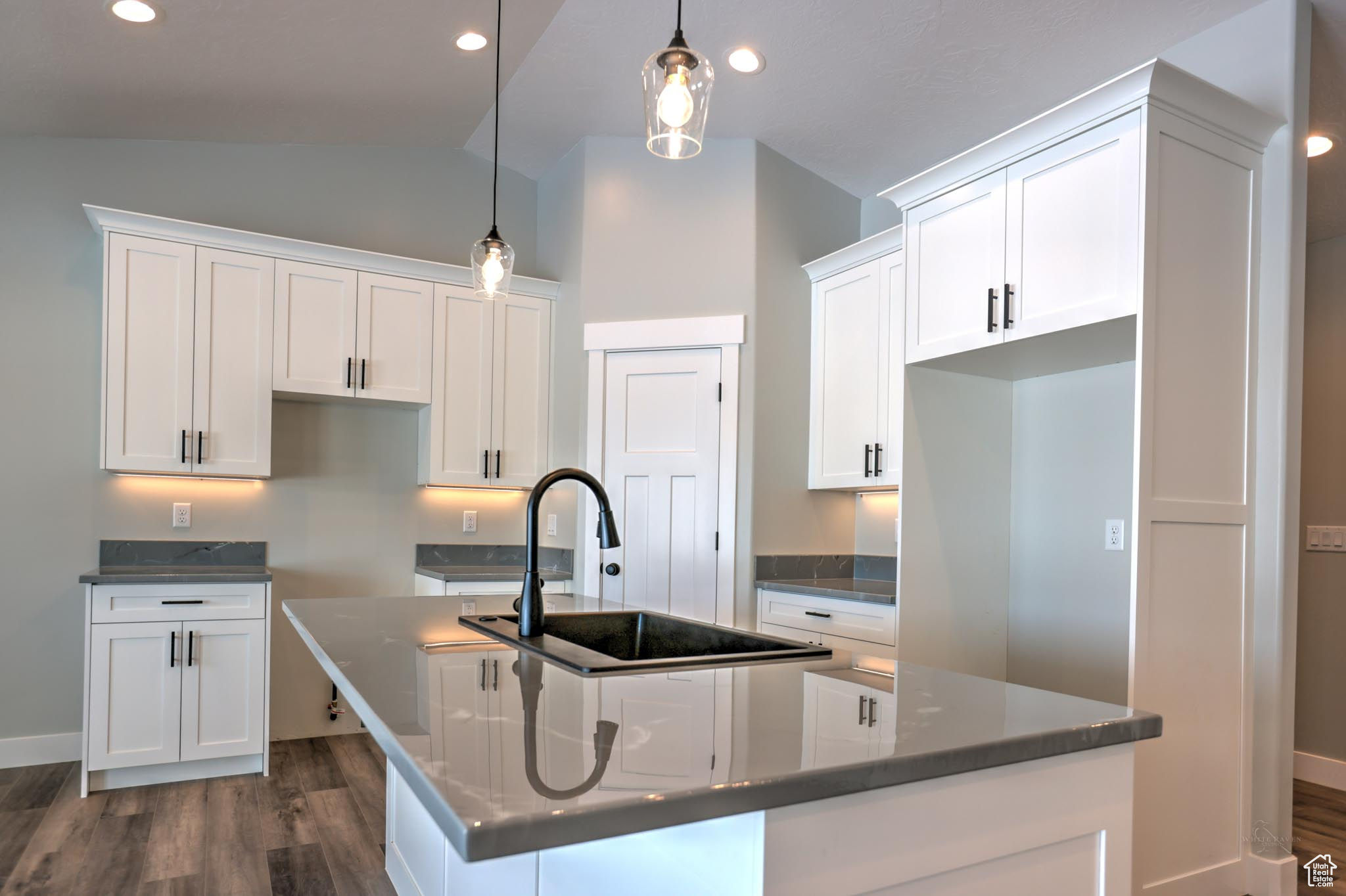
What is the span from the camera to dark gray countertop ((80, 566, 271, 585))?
3600 mm

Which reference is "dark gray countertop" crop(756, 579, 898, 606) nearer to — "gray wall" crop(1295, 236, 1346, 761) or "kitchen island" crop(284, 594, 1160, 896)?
"gray wall" crop(1295, 236, 1346, 761)

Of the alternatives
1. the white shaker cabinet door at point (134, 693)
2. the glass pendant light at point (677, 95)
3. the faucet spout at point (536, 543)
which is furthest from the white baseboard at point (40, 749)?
the glass pendant light at point (677, 95)

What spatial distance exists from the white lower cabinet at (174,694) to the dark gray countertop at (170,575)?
0.04 meters

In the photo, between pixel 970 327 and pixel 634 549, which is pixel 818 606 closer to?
pixel 634 549

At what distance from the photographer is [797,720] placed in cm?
110

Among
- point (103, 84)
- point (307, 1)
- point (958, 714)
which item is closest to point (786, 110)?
point (307, 1)

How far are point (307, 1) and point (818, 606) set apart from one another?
9.85 feet

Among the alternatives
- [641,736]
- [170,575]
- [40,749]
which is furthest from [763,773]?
[40,749]

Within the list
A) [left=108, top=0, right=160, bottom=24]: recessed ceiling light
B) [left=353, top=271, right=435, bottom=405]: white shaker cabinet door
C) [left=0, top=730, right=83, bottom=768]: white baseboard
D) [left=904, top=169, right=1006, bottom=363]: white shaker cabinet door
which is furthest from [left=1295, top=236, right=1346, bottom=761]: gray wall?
[left=0, top=730, right=83, bottom=768]: white baseboard

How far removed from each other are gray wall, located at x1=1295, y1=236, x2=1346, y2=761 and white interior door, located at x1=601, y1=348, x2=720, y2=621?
8.96 feet

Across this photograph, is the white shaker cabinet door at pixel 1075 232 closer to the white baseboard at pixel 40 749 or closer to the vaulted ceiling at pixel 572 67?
the vaulted ceiling at pixel 572 67

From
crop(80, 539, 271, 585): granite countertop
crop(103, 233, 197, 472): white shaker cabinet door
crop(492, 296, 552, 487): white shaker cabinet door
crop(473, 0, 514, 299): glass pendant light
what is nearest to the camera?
crop(473, 0, 514, 299): glass pendant light

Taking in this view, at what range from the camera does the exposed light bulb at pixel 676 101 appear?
5.66ft

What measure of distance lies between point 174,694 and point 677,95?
3.29 m
